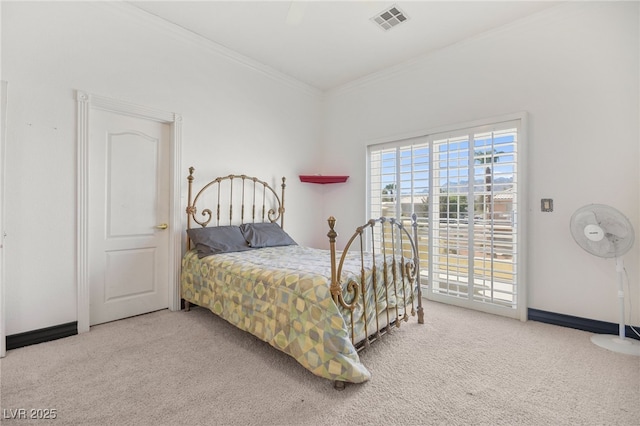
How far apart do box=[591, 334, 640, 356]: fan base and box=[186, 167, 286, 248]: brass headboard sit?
135 inches

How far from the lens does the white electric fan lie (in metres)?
2.23

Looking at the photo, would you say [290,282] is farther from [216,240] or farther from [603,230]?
[603,230]

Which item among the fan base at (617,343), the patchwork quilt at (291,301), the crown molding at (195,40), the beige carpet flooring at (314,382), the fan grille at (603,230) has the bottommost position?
the beige carpet flooring at (314,382)

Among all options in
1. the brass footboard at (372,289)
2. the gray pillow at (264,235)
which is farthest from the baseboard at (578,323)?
the gray pillow at (264,235)

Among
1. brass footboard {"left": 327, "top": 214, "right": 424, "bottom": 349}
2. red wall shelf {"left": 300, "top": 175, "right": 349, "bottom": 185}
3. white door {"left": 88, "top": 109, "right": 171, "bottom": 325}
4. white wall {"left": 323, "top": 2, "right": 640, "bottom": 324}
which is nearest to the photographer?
brass footboard {"left": 327, "top": 214, "right": 424, "bottom": 349}

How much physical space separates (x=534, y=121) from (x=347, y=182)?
7.71ft

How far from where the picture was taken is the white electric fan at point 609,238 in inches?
87.7

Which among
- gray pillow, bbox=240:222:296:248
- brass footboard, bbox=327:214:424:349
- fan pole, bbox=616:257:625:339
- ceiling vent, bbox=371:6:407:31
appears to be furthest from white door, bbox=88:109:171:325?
fan pole, bbox=616:257:625:339

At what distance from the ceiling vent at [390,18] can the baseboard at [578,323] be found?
3.17m

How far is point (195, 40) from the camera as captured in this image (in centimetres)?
325

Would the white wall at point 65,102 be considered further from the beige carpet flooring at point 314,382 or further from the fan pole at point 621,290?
the fan pole at point 621,290

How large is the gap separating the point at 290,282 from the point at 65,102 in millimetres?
2459

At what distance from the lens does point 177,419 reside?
1501mm

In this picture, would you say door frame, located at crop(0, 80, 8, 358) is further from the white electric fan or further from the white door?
the white electric fan
